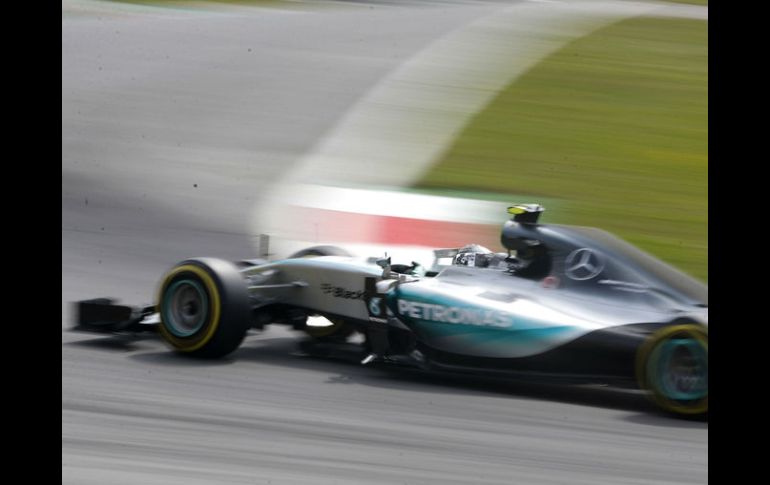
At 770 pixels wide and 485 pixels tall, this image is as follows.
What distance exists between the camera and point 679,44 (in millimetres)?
18141

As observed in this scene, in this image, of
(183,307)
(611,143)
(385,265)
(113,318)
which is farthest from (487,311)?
(611,143)

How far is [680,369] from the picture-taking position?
21.4 feet

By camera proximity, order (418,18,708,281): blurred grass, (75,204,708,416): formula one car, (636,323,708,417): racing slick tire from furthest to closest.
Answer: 1. (418,18,708,281): blurred grass
2. (75,204,708,416): formula one car
3. (636,323,708,417): racing slick tire

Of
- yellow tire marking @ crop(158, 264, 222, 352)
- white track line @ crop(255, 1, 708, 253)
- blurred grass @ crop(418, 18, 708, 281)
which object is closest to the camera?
yellow tire marking @ crop(158, 264, 222, 352)

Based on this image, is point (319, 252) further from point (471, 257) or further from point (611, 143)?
point (611, 143)

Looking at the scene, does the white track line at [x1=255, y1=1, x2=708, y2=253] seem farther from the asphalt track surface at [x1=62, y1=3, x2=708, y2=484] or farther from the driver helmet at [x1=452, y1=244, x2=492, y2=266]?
the driver helmet at [x1=452, y1=244, x2=492, y2=266]

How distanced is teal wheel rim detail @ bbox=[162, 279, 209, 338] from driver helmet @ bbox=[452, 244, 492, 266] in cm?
170

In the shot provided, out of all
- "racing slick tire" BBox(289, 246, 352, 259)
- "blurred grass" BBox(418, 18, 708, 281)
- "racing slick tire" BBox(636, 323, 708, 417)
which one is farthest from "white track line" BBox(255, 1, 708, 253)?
"racing slick tire" BBox(636, 323, 708, 417)

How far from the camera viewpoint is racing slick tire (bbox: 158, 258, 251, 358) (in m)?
7.47

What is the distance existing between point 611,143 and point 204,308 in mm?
7879

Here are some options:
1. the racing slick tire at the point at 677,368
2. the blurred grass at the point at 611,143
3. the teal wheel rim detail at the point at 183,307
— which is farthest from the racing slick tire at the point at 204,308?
the blurred grass at the point at 611,143

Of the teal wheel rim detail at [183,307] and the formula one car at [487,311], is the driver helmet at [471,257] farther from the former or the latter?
the teal wheel rim detail at [183,307]
